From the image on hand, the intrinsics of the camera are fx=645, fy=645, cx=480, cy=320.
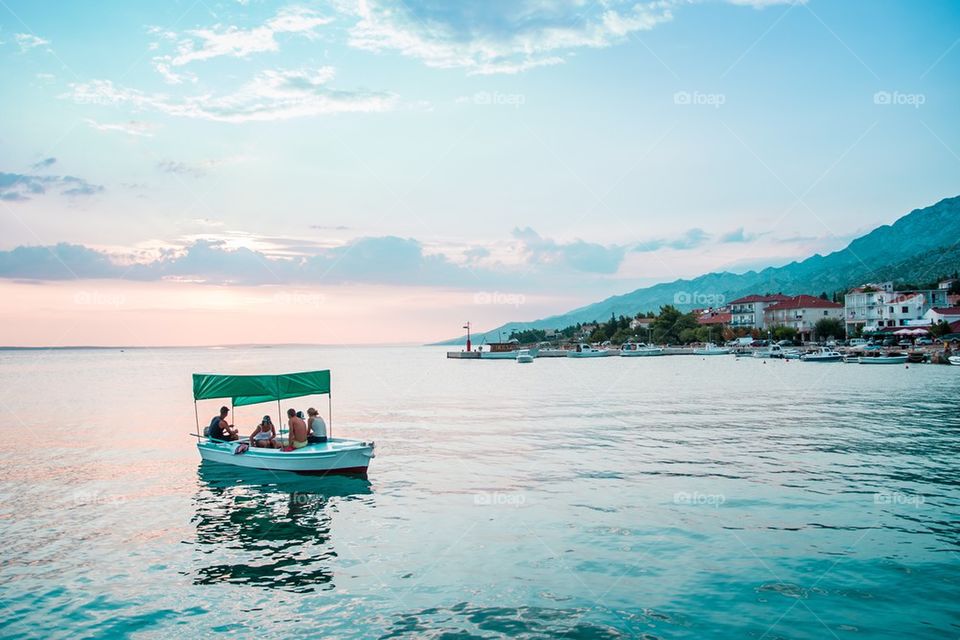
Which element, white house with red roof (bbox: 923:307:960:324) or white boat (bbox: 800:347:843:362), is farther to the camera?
white house with red roof (bbox: 923:307:960:324)

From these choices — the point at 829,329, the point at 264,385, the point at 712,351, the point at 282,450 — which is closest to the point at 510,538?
the point at 282,450

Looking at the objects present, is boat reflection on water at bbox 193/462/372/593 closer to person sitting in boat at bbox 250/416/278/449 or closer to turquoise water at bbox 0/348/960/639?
turquoise water at bbox 0/348/960/639

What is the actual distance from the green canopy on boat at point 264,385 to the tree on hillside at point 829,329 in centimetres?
17454

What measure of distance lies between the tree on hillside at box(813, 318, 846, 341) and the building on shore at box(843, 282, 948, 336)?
10.5ft

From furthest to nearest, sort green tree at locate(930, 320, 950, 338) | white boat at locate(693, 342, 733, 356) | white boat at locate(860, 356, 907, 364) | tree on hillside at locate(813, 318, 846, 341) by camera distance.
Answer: white boat at locate(693, 342, 733, 356)
tree on hillside at locate(813, 318, 846, 341)
green tree at locate(930, 320, 950, 338)
white boat at locate(860, 356, 907, 364)

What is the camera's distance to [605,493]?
23.7m

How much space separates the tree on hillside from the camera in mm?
173375

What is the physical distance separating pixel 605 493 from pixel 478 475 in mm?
6139

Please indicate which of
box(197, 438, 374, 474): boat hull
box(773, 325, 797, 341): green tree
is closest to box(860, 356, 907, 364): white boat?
box(773, 325, 797, 341): green tree

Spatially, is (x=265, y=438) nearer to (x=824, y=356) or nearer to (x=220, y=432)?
(x=220, y=432)

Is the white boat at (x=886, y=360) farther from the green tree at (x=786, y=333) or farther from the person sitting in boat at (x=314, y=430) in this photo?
the person sitting in boat at (x=314, y=430)

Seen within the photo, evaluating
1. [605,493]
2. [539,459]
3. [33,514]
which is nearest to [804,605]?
[605,493]

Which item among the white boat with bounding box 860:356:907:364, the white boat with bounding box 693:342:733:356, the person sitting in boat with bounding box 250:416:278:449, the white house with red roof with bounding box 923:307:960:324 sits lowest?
the white boat with bounding box 860:356:907:364

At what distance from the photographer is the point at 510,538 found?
1870 cm
